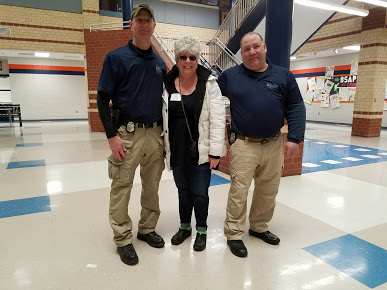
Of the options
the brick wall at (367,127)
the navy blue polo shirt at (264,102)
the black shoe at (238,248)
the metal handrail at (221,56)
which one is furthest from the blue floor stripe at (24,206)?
the brick wall at (367,127)

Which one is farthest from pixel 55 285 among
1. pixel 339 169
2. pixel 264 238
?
pixel 339 169

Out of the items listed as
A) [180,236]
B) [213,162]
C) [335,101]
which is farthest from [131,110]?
[335,101]

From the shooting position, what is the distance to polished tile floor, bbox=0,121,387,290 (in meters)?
1.88

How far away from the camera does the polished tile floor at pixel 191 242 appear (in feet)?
6.15

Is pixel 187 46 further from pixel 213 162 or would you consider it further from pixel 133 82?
pixel 213 162

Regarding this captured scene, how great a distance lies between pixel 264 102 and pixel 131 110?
993 mm

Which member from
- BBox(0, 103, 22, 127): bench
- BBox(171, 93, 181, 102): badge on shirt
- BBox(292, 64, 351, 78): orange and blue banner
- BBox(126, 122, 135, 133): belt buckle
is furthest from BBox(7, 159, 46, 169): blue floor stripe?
BBox(292, 64, 351, 78): orange and blue banner

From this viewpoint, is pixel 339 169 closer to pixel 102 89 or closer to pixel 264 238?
pixel 264 238

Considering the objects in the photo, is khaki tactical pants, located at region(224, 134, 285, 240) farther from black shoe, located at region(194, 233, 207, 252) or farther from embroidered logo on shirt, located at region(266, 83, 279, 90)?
embroidered logo on shirt, located at region(266, 83, 279, 90)

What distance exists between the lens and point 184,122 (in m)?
2.10

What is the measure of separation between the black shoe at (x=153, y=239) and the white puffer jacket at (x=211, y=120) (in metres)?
0.76

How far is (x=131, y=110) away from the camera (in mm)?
2021

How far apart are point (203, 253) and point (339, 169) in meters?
3.71

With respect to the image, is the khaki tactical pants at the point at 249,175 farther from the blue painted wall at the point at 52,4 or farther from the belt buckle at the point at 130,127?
the blue painted wall at the point at 52,4
